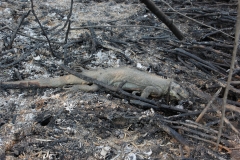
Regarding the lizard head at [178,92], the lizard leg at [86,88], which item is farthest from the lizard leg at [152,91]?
the lizard leg at [86,88]

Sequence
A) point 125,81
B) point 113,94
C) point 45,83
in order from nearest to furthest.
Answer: point 113,94 → point 45,83 → point 125,81

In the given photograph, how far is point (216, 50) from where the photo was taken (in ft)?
15.3

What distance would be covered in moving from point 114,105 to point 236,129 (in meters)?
1.57

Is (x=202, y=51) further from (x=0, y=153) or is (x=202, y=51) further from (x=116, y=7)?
(x=0, y=153)

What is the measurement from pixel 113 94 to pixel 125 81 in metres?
0.45

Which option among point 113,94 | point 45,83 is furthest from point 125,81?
point 45,83

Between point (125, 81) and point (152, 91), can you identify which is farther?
point (125, 81)

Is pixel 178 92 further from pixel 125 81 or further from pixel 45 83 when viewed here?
pixel 45 83

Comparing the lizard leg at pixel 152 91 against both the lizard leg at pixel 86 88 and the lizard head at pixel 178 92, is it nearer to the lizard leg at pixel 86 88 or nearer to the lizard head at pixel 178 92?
the lizard head at pixel 178 92

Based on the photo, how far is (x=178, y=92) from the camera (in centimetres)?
408

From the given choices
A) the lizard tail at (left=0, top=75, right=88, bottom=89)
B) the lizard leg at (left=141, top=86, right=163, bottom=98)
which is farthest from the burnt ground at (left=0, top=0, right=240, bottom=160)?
the lizard leg at (left=141, top=86, right=163, bottom=98)

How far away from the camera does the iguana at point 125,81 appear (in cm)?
413

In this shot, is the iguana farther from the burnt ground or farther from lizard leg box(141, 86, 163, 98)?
the burnt ground

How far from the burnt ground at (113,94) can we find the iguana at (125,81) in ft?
0.42
